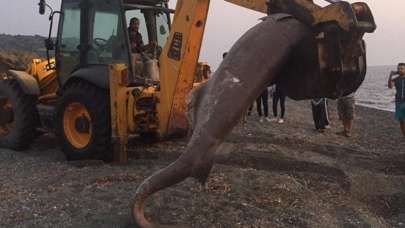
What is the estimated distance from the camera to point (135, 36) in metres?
8.16

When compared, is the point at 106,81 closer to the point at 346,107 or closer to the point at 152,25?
the point at 152,25

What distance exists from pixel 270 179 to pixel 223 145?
266 centimetres

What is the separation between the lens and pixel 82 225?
480cm

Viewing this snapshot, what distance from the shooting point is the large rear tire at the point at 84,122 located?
7.23 metres

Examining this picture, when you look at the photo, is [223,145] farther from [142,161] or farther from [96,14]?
[96,14]

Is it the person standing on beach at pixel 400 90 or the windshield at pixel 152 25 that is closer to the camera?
the windshield at pixel 152 25

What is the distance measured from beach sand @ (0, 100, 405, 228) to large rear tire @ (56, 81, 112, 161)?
0.22 m

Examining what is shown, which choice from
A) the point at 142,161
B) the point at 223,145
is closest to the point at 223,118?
the point at 223,145

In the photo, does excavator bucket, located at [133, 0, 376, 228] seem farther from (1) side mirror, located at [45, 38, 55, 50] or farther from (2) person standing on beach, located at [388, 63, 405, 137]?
(2) person standing on beach, located at [388, 63, 405, 137]

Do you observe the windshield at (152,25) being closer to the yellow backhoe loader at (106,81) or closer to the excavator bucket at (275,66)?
→ the yellow backhoe loader at (106,81)

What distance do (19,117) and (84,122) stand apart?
171 cm

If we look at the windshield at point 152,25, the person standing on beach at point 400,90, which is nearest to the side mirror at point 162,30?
the windshield at point 152,25

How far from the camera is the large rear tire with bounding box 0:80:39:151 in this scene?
28.4 ft

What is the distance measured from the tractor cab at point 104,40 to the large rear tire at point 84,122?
185 mm
